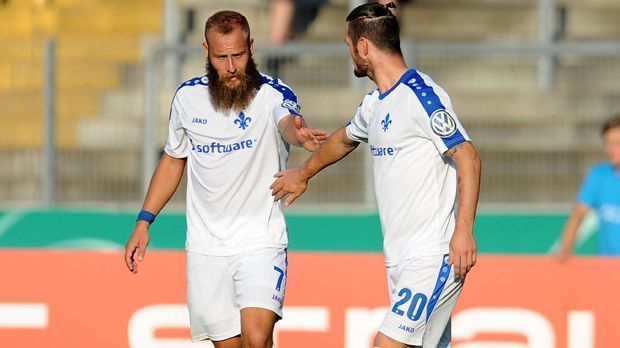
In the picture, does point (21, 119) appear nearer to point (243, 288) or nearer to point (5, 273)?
point (5, 273)

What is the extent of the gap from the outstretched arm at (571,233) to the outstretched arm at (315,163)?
2.80 meters

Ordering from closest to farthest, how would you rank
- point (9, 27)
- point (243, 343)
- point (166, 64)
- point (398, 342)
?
point (398, 342)
point (243, 343)
point (166, 64)
point (9, 27)

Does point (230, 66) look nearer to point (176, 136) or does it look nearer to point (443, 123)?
point (176, 136)

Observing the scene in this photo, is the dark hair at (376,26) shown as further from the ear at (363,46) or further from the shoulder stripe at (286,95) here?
the shoulder stripe at (286,95)

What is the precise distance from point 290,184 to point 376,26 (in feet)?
3.28

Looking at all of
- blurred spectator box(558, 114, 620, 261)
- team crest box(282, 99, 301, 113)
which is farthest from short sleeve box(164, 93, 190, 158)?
blurred spectator box(558, 114, 620, 261)

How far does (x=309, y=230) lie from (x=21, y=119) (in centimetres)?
305

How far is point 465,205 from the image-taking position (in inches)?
265

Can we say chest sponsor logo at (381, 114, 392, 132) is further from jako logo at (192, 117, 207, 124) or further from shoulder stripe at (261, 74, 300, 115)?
jako logo at (192, 117, 207, 124)

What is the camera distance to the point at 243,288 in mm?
7770

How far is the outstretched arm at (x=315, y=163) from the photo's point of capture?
7.38 meters

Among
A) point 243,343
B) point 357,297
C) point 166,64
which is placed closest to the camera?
point 243,343

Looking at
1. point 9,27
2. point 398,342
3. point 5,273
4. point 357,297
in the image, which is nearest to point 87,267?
point 5,273

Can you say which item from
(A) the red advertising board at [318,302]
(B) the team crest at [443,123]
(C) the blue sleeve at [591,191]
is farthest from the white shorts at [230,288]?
(C) the blue sleeve at [591,191]
